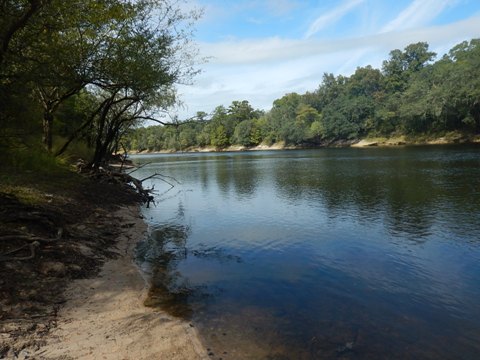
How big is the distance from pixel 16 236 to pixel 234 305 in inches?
229

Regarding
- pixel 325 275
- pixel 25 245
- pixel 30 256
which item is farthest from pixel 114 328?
pixel 325 275

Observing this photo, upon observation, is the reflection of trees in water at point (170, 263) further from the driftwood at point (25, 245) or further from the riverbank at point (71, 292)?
the driftwood at point (25, 245)

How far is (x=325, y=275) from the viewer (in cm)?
1183

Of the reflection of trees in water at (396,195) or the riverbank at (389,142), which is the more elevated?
the riverbank at (389,142)

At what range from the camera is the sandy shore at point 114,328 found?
21.5ft

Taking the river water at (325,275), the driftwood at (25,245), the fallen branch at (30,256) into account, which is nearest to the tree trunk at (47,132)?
the river water at (325,275)

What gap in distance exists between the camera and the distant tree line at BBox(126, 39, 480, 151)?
8894 centimetres

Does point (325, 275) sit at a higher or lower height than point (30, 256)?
lower

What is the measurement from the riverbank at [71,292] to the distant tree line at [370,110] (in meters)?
38.1

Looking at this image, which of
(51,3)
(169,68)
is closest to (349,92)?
(169,68)

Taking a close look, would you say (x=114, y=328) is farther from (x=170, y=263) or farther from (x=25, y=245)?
(x=170, y=263)

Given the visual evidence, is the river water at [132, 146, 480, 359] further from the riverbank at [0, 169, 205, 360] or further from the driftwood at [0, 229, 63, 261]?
the driftwood at [0, 229, 63, 261]

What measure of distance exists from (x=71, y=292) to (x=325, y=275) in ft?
23.7

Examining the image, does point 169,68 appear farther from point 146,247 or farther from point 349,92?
point 349,92
